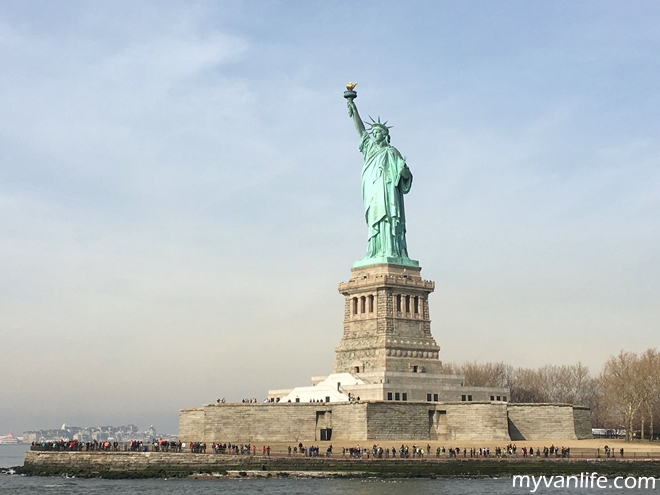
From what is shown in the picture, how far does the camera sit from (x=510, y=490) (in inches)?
1770

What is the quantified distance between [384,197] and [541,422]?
18532 millimetres

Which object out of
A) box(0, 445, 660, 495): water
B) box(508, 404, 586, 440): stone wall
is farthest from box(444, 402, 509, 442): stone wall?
box(0, 445, 660, 495): water

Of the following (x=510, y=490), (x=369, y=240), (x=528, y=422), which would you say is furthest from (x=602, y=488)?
(x=369, y=240)

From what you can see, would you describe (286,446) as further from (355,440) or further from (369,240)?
(369,240)

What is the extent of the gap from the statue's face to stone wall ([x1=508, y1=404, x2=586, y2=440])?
20703 mm

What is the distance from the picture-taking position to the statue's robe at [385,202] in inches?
2768

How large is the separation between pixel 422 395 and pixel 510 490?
19083 millimetres

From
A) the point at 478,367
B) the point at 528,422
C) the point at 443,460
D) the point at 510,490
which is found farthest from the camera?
the point at 478,367

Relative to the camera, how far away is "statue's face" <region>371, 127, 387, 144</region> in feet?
234

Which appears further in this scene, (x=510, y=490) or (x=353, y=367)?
(x=353, y=367)

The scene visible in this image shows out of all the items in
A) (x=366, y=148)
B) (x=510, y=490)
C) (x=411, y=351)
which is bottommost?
(x=510, y=490)
